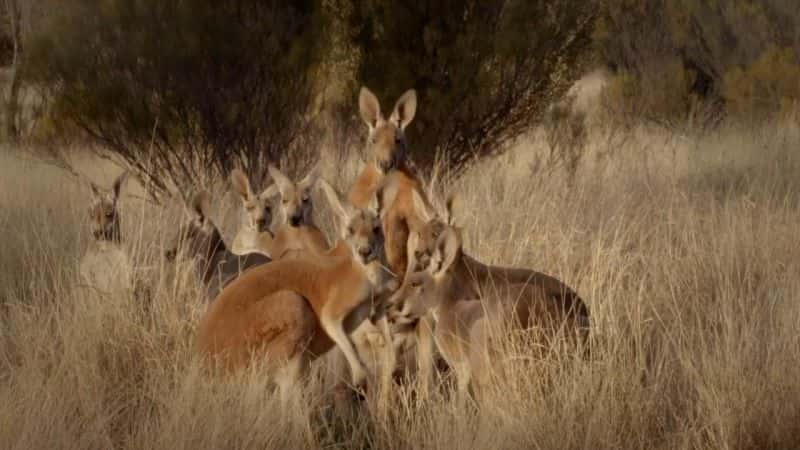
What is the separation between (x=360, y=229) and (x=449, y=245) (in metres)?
0.46

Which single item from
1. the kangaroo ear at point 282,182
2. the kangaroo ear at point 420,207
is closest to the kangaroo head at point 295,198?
the kangaroo ear at point 282,182

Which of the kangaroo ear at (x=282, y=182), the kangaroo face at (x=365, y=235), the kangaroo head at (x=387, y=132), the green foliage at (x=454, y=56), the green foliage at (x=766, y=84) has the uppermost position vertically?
the green foliage at (x=766, y=84)

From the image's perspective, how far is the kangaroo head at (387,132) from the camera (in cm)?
711

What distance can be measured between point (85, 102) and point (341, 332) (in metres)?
5.04

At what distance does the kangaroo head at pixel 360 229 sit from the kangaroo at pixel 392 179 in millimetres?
220

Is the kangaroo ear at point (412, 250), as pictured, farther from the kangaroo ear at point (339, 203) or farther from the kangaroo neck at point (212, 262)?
the kangaroo neck at point (212, 262)

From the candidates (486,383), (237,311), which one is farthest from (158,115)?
(486,383)

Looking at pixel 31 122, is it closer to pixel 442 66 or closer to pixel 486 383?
pixel 442 66

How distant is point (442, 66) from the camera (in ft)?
34.2

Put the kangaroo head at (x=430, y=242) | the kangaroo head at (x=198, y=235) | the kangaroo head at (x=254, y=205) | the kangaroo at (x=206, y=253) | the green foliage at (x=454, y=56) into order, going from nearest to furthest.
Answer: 1. the kangaroo head at (x=430, y=242)
2. the kangaroo at (x=206, y=253)
3. the kangaroo head at (x=198, y=235)
4. the kangaroo head at (x=254, y=205)
5. the green foliage at (x=454, y=56)

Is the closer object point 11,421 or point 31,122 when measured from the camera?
point 11,421

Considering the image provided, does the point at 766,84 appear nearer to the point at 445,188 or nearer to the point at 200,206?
the point at 445,188

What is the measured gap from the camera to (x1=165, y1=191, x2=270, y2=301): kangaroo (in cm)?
686

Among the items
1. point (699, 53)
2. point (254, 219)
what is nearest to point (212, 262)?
point (254, 219)
